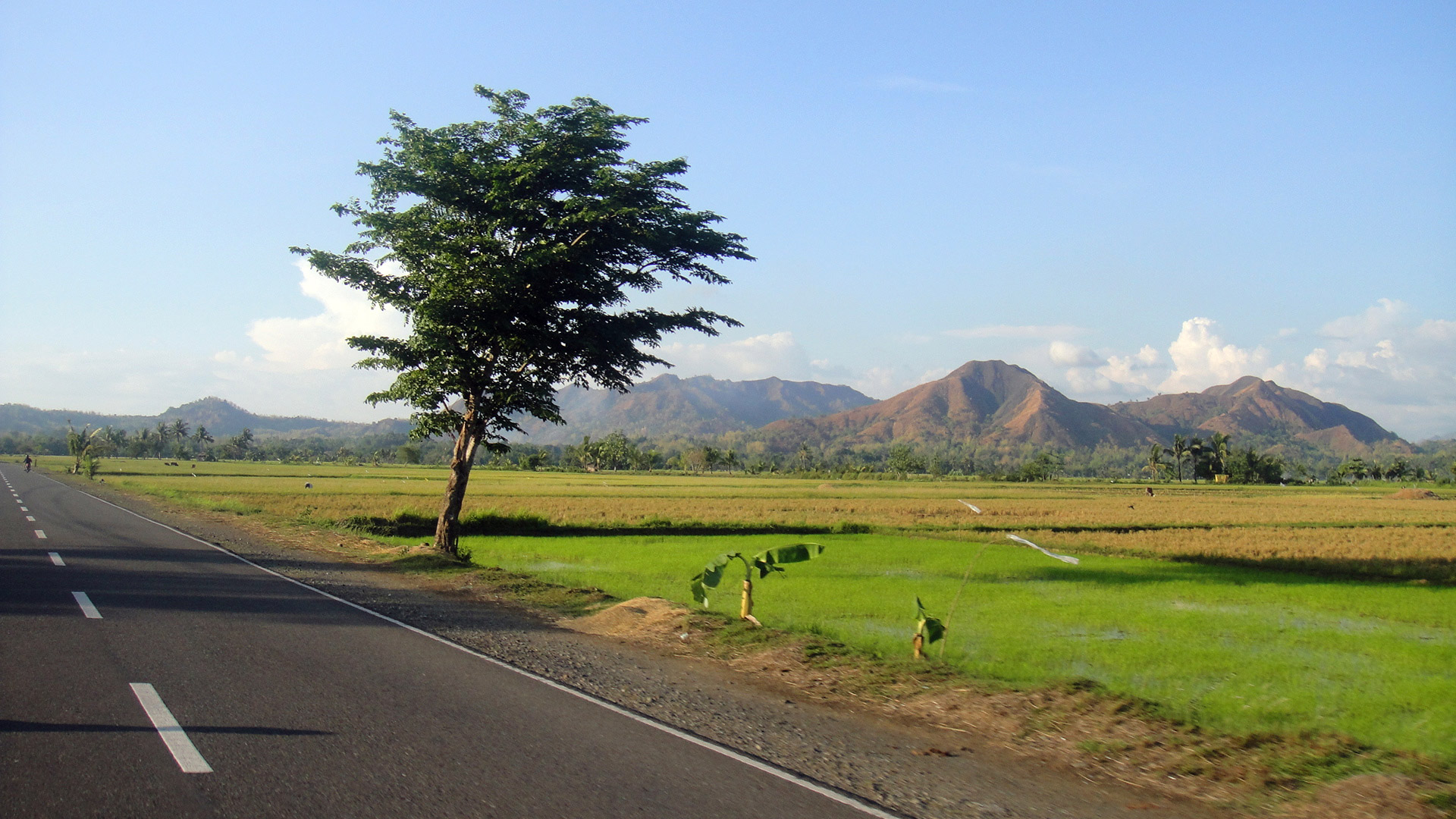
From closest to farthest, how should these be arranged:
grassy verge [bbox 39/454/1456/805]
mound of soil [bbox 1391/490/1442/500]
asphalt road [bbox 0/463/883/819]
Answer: asphalt road [bbox 0/463/883/819] → grassy verge [bbox 39/454/1456/805] → mound of soil [bbox 1391/490/1442/500]

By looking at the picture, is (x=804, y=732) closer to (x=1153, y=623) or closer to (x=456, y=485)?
(x=1153, y=623)

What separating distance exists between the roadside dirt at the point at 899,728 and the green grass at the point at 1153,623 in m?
1.33

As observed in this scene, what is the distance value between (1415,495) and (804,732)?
110 meters

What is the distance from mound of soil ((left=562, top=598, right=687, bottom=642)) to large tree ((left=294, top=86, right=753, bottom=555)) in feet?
25.2

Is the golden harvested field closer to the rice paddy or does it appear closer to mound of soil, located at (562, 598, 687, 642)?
the rice paddy

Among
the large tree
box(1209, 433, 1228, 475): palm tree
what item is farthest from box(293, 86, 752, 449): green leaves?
box(1209, 433, 1228, 475): palm tree

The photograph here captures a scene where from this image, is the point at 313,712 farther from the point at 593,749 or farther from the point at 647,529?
the point at 647,529

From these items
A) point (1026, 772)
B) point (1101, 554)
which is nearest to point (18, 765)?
point (1026, 772)

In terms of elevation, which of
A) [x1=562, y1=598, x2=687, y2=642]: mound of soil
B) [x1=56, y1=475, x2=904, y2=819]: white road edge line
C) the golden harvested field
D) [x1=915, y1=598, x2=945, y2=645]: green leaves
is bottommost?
the golden harvested field

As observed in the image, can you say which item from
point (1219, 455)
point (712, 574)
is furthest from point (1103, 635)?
point (1219, 455)

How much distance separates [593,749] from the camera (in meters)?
6.48

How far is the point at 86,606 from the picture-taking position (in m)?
11.6

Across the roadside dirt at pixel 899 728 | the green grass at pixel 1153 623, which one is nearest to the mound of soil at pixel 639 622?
the roadside dirt at pixel 899 728

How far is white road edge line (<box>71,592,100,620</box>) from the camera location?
10.9m
